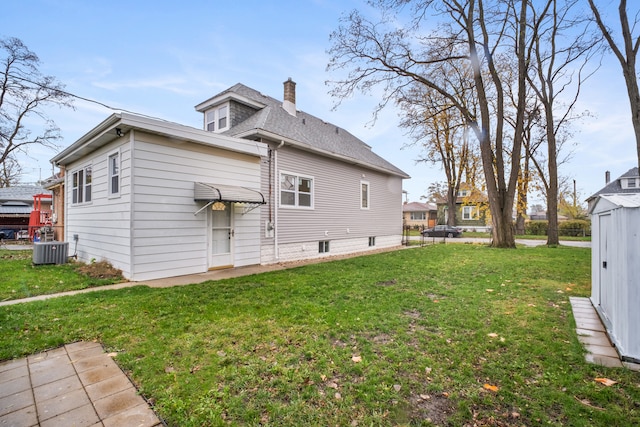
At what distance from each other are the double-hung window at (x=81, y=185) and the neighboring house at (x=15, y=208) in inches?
434

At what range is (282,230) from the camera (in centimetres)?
1004

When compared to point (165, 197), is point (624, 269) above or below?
below

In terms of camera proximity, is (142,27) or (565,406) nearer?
(565,406)

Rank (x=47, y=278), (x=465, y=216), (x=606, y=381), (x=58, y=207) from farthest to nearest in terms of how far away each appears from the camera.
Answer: (x=465, y=216), (x=58, y=207), (x=47, y=278), (x=606, y=381)

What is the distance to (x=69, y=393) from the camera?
8.16ft

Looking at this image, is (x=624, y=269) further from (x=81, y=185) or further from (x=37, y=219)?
(x=37, y=219)

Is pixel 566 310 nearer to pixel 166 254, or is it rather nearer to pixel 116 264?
pixel 166 254

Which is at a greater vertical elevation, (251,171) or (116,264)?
(251,171)

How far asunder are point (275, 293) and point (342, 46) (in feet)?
37.9

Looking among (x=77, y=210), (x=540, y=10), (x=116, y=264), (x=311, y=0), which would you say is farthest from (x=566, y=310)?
(x=540, y=10)

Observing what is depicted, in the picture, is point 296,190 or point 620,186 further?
point 620,186

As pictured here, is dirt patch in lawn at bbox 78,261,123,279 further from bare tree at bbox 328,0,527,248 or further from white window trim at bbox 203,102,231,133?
bare tree at bbox 328,0,527,248

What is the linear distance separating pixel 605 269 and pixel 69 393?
6.35 m

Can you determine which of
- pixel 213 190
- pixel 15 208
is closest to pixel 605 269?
pixel 213 190
